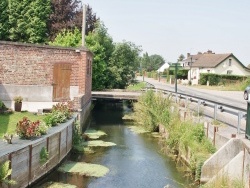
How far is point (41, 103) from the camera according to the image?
26.4m

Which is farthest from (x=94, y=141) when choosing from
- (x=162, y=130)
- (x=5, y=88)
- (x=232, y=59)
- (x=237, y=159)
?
(x=232, y=59)

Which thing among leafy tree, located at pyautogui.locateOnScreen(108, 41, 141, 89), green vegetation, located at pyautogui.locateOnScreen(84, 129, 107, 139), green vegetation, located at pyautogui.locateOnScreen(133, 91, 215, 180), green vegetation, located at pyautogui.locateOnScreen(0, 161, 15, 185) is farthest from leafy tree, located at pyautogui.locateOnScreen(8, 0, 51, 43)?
green vegetation, located at pyautogui.locateOnScreen(0, 161, 15, 185)

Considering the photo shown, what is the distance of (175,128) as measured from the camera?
20453 millimetres

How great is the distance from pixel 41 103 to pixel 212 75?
42455 mm

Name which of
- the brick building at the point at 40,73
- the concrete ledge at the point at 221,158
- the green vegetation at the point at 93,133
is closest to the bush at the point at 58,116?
the green vegetation at the point at 93,133

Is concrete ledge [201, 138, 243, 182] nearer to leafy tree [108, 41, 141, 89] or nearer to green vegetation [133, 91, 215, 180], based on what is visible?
green vegetation [133, 91, 215, 180]

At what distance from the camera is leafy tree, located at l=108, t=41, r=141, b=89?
155 ft

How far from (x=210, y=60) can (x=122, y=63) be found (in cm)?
3633

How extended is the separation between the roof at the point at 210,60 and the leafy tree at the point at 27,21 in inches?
1515

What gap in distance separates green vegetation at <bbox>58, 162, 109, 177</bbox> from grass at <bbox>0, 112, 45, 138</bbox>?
278cm

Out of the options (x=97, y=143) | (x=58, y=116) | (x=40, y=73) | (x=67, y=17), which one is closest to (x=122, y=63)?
(x=67, y=17)

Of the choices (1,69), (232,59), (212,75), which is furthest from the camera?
(232,59)

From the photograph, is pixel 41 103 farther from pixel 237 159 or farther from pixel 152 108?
pixel 237 159

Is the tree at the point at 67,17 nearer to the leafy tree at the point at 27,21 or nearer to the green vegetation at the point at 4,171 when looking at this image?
the leafy tree at the point at 27,21
